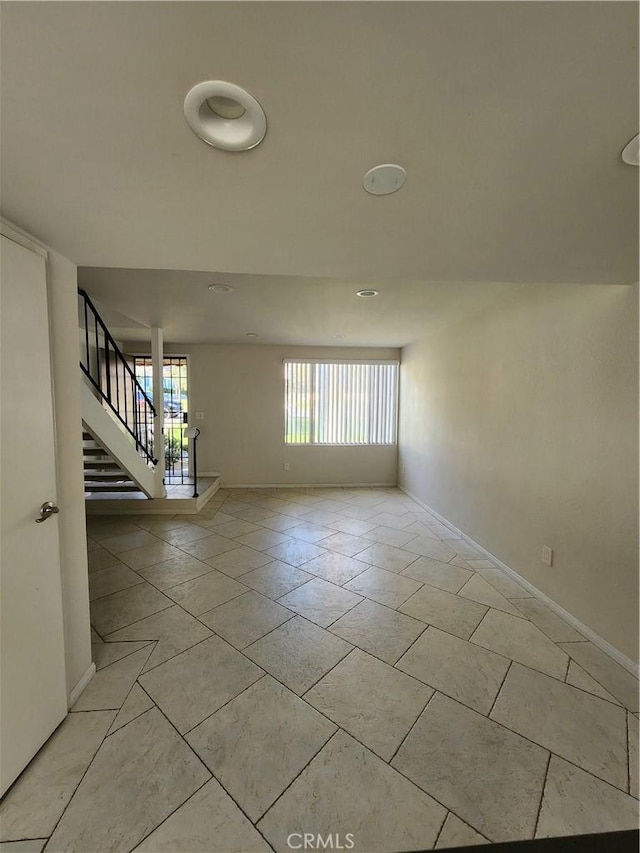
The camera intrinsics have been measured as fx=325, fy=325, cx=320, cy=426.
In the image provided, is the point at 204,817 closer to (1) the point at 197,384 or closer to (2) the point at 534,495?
(2) the point at 534,495

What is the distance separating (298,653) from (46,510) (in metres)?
1.49

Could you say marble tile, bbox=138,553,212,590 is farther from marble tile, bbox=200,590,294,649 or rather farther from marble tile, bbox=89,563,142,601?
marble tile, bbox=200,590,294,649

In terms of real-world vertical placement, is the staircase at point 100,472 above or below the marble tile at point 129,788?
above

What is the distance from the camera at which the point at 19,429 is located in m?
1.24

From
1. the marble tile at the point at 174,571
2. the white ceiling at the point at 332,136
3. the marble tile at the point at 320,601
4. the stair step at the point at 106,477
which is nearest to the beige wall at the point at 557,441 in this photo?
the white ceiling at the point at 332,136

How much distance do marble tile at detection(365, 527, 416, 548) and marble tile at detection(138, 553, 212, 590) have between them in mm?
1749

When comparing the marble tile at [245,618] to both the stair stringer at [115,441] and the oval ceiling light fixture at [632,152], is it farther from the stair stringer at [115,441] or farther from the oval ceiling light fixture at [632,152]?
the oval ceiling light fixture at [632,152]

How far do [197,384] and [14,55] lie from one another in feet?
16.5

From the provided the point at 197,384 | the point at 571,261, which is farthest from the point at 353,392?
the point at 571,261

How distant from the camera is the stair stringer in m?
3.06

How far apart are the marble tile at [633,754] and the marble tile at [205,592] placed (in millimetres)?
2193

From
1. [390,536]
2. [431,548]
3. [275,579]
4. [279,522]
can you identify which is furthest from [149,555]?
[431,548]

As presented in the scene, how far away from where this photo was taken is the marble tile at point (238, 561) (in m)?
2.85

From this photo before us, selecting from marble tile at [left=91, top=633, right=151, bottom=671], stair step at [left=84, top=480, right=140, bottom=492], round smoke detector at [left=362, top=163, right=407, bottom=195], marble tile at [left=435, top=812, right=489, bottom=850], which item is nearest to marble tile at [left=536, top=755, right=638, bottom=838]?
marble tile at [left=435, top=812, right=489, bottom=850]
